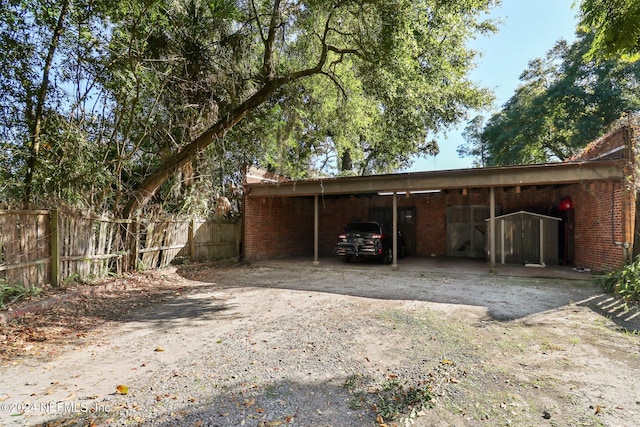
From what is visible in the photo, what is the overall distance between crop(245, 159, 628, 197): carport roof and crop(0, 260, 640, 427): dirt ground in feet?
9.77

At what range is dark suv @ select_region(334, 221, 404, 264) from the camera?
37.7ft

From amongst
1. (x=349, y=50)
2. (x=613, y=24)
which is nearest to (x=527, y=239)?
(x=613, y=24)

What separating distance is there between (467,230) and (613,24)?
9.77 metres

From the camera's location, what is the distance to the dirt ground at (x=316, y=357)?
284 centimetres

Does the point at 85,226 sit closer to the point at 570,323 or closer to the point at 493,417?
the point at 493,417

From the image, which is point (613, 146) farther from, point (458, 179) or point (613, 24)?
point (613, 24)

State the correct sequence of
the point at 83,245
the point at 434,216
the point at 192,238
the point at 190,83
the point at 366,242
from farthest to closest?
the point at 434,216 → the point at 366,242 → the point at 192,238 → the point at 190,83 → the point at 83,245

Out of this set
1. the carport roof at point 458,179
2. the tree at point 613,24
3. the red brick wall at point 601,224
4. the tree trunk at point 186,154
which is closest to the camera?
the tree at point 613,24

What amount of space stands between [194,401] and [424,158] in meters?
21.7

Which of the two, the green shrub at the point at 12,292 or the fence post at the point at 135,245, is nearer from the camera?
the green shrub at the point at 12,292

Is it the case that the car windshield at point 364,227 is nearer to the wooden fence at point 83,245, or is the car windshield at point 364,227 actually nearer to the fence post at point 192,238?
the wooden fence at point 83,245

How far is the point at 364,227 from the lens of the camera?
12.0 metres

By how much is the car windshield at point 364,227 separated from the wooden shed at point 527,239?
427cm

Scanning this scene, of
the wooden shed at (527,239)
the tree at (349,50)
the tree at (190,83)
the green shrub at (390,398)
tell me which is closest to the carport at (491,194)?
the wooden shed at (527,239)
